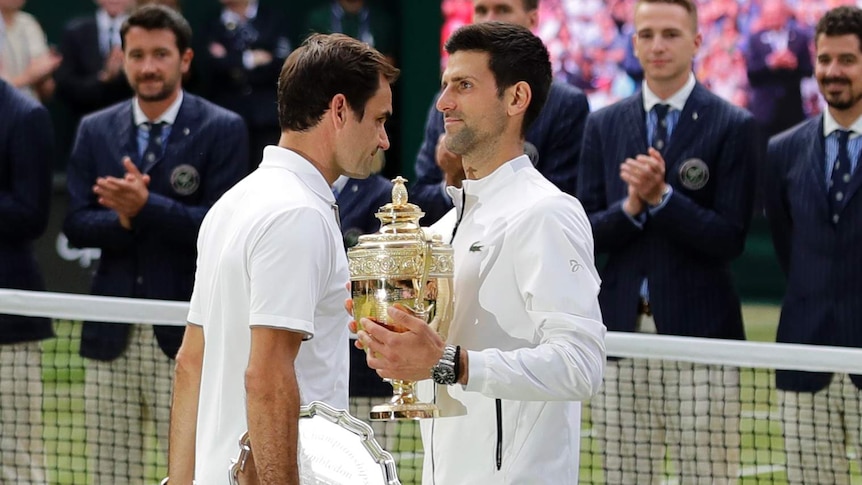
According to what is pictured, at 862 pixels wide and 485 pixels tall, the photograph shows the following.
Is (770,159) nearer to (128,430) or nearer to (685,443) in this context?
(685,443)

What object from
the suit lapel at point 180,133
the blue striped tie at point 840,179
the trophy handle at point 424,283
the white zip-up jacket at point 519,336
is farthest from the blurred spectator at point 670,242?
the trophy handle at point 424,283

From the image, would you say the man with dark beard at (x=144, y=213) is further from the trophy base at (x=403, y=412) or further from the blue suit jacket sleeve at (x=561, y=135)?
the trophy base at (x=403, y=412)

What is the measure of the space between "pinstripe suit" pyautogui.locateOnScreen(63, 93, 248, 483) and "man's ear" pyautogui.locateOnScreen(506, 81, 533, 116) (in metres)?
3.44

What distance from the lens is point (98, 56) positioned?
13242 millimetres

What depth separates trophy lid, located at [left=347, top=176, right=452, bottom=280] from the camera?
3.93 metres

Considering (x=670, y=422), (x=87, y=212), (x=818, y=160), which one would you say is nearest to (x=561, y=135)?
(x=818, y=160)

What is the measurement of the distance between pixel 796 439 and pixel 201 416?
3.69 m

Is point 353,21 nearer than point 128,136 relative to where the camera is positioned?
No

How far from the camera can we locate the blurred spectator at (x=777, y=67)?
591 inches

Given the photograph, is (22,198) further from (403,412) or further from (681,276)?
(403,412)

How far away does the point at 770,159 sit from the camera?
7.20m

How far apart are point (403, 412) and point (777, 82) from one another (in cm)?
1194

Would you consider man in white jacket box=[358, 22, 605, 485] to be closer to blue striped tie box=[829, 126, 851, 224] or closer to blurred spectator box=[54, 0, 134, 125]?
blue striped tie box=[829, 126, 851, 224]

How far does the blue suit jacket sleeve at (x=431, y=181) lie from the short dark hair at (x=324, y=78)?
127 inches
